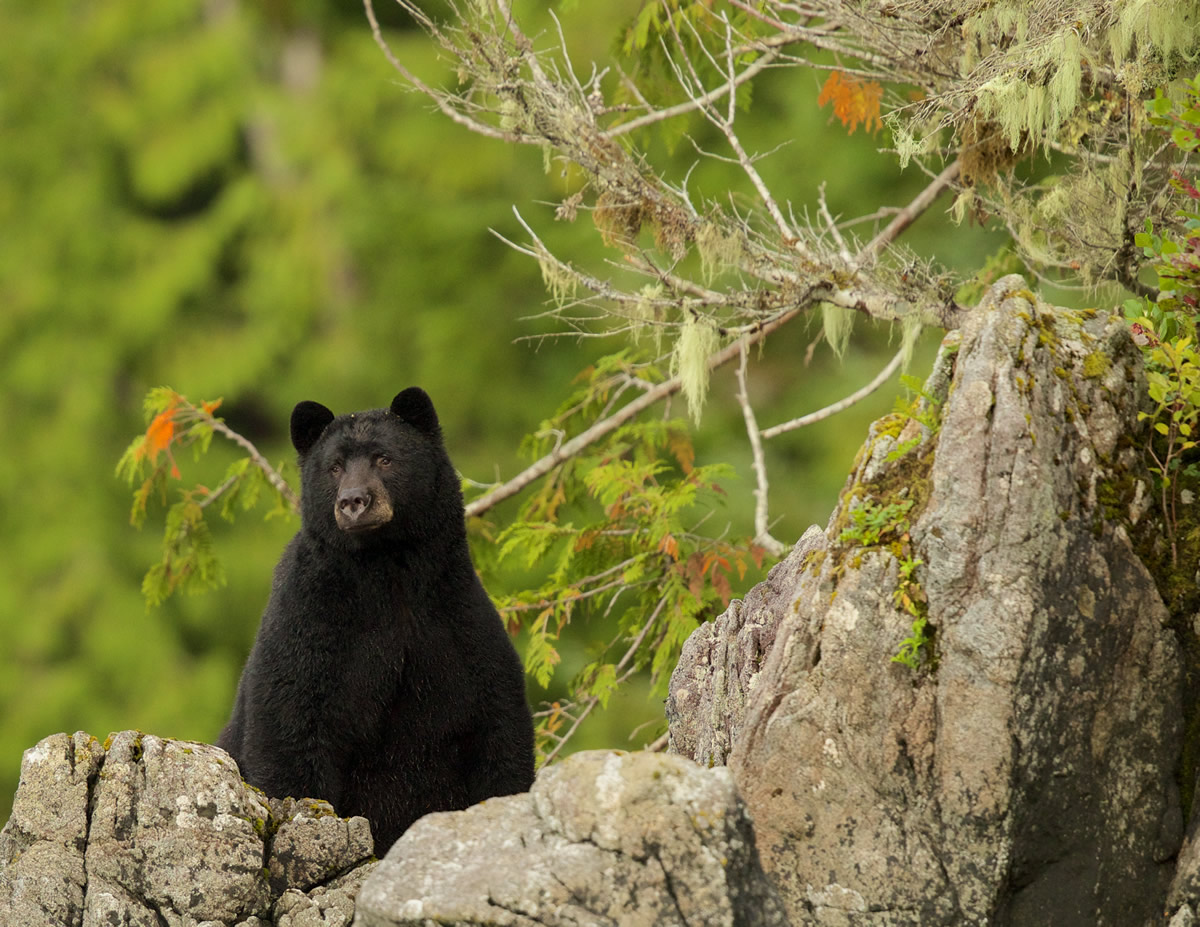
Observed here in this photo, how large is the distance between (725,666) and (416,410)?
59.8 inches

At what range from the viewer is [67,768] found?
4.52 m

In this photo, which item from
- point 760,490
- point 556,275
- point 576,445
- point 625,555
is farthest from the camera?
point 576,445

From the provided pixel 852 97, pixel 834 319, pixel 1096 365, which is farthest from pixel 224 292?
pixel 1096 365

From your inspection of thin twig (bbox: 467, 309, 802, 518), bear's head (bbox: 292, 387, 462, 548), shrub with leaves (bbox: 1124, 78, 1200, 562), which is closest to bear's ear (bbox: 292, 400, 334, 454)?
bear's head (bbox: 292, 387, 462, 548)

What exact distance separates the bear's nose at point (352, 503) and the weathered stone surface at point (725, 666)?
1309 mm

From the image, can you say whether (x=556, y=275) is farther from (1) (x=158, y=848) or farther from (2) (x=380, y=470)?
(1) (x=158, y=848)

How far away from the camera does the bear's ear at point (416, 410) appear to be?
5.70m

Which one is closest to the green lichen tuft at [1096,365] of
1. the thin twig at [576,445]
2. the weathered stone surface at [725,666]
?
the weathered stone surface at [725,666]

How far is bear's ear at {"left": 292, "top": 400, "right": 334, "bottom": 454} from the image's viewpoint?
18.4 ft

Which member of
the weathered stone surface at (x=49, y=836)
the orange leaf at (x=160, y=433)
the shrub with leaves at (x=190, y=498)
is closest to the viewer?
the weathered stone surface at (x=49, y=836)

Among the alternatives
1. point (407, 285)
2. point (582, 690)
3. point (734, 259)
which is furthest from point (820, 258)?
point (407, 285)

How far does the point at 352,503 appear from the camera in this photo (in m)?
5.22

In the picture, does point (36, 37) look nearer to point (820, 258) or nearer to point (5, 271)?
point (5, 271)

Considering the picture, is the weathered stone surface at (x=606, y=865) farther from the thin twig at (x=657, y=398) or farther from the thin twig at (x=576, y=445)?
the thin twig at (x=576, y=445)
